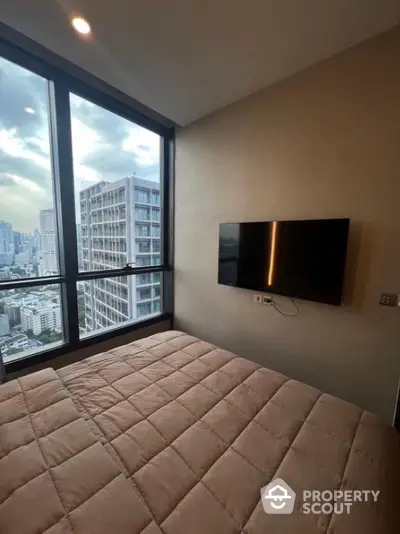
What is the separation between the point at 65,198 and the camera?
215cm

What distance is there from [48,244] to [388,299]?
2786mm

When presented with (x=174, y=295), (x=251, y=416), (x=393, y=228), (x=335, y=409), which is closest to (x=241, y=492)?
(x=251, y=416)

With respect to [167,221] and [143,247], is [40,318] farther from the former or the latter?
[167,221]

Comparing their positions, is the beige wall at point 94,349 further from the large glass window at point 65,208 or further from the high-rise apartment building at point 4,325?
the high-rise apartment building at point 4,325

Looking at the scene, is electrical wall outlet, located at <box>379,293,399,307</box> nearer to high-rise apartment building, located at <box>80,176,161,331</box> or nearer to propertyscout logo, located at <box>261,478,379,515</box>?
propertyscout logo, located at <box>261,478,379,515</box>

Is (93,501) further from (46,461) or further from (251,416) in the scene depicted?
(251,416)

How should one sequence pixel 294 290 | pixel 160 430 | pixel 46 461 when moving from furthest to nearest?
pixel 294 290 → pixel 160 430 → pixel 46 461

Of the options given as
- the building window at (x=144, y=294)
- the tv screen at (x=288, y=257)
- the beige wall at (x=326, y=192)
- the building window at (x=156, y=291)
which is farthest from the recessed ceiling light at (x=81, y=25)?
the building window at (x=156, y=291)

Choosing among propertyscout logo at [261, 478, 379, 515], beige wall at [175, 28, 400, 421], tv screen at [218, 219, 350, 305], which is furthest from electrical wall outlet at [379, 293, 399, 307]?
propertyscout logo at [261, 478, 379, 515]

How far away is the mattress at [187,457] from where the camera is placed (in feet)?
2.43

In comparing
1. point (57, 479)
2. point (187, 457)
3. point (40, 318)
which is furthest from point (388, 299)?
point (40, 318)

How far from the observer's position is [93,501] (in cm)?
76

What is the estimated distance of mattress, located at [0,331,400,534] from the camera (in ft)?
2.43

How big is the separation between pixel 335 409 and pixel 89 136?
294 cm
